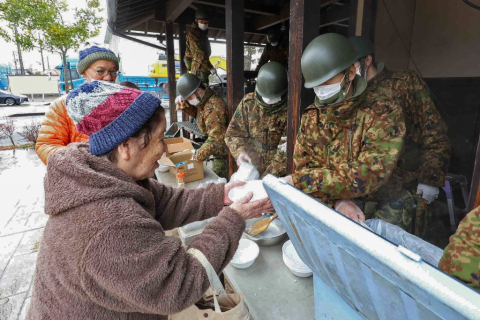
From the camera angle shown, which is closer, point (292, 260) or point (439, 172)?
point (292, 260)

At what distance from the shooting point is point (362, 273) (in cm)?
79

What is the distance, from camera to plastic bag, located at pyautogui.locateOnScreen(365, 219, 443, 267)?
142 cm

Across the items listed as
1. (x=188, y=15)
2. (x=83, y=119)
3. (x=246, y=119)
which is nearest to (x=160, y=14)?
(x=188, y=15)

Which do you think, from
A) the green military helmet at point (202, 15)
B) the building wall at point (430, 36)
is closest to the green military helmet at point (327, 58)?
the building wall at point (430, 36)

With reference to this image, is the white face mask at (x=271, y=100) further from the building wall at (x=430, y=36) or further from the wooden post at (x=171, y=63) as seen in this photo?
the wooden post at (x=171, y=63)

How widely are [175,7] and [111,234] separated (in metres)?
5.45

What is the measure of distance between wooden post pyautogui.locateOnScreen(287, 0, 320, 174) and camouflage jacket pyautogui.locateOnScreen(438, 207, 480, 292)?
1.60 m

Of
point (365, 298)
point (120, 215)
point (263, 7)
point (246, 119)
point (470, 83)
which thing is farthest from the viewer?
point (263, 7)

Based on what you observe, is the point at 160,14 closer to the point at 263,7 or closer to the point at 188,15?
the point at 188,15

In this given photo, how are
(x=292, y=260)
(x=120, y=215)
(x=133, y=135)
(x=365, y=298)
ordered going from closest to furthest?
(x=365, y=298)
(x=120, y=215)
(x=133, y=135)
(x=292, y=260)

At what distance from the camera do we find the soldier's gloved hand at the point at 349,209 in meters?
1.87

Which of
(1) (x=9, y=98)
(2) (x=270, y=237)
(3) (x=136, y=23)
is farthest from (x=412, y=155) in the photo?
(1) (x=9, y=98)

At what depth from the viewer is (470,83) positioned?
4426 millimetres

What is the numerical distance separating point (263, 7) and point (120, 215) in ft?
18.1
